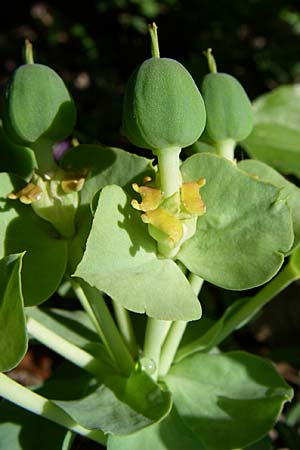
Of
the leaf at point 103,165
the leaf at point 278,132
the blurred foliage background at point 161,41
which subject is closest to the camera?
the leaf at point 103,165

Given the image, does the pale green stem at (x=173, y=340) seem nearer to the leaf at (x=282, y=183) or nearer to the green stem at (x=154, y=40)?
the leaf at (x=282, y=183)

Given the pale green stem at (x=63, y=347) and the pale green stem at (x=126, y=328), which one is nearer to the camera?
the pale green stem at (x=63, y=347)

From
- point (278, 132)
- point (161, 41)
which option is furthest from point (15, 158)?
point (161, 41)

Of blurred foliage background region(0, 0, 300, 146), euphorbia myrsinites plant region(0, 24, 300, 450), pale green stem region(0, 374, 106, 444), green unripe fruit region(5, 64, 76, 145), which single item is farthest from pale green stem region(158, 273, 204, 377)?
blurred foliage background region(0, 0, 300, 146)

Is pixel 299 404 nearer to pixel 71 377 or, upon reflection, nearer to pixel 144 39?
pixel 71 377

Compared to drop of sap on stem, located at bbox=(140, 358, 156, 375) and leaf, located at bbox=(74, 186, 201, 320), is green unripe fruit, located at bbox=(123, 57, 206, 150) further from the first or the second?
drop of sap on stem, located at bbox=(140, 358, 156, 375)

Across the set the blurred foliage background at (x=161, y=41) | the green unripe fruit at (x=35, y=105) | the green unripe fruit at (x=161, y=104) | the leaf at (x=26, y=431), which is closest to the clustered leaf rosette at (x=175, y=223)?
the green unripe fruit at (x=161, y=104)

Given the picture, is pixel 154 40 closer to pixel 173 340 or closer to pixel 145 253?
pixel 145 253
